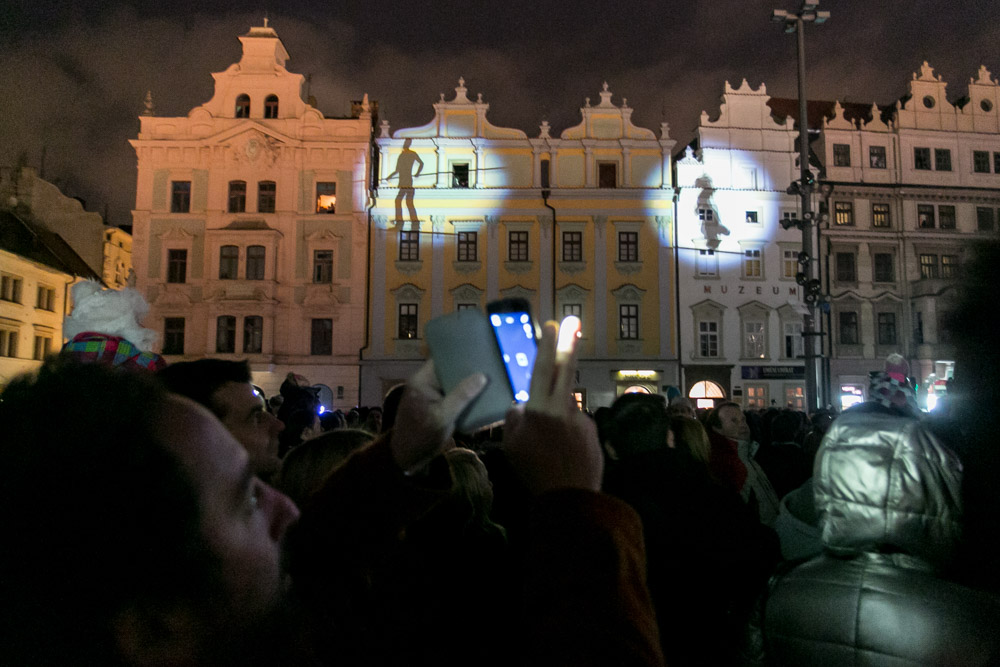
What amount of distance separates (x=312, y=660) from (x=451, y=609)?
1157mm

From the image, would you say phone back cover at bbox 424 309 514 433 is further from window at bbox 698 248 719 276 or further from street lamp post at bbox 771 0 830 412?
window at bbox 698 248 719 276

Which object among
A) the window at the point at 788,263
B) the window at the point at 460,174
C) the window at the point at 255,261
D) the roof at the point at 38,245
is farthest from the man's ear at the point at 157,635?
the window at the point at 788,263

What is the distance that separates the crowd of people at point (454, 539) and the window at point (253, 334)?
90.2ft

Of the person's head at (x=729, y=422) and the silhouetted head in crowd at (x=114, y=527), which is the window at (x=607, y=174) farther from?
the silhouetted head in crowd at (x=114, y=527)

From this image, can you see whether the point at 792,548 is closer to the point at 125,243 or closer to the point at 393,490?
the point at 393,490

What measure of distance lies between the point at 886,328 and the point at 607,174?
14.9 metres

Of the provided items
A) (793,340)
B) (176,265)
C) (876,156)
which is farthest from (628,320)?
(176,265)

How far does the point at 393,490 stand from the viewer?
1.67 m

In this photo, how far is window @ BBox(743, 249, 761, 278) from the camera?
100 feet

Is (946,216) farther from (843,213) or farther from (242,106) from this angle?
(242,106)

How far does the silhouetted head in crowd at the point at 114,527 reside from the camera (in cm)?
93

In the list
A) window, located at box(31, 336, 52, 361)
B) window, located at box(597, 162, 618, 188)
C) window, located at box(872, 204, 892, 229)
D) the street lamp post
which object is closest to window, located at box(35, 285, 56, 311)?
window, located at box(31, 336, 52, 361)

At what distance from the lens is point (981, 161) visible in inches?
1314

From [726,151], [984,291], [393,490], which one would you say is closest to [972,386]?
[984,291]
